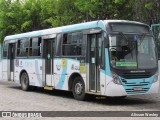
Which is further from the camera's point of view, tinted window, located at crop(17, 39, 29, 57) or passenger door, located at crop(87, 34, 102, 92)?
tinted window, located at crop(17, 39, 29, 57)

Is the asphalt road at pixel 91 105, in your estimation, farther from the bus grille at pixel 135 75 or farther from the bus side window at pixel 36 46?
the bus side window at pixel 36 46

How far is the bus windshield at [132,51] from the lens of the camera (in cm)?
1339

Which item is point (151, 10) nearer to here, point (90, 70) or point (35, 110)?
point (90, 70)

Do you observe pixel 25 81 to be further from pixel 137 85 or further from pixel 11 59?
pixel 137 85

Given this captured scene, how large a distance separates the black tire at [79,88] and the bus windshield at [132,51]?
1941mm

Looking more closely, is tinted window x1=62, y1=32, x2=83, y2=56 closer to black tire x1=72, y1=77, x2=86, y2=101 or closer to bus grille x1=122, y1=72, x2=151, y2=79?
black tire x1=72, y1=77, x2=86, y2=101

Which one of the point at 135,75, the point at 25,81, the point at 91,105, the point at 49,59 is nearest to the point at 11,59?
the point at 25,81

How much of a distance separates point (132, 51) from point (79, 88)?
2604mm

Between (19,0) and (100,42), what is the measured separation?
713 inches

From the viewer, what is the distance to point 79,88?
14.8 meters

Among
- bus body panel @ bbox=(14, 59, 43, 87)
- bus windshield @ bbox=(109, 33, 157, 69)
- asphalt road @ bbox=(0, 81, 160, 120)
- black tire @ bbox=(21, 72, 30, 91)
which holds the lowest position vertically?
asphalt road @ bbox=(0, 81, 160, 120)

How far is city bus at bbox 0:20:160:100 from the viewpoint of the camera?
13336 mm

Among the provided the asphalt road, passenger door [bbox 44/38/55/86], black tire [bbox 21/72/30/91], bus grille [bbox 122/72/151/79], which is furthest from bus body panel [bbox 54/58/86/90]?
black tire [bbox 21/72/30/91]

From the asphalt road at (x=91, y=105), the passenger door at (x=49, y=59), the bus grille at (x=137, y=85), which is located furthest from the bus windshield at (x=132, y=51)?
the passenger door at (x=49, y=59)
